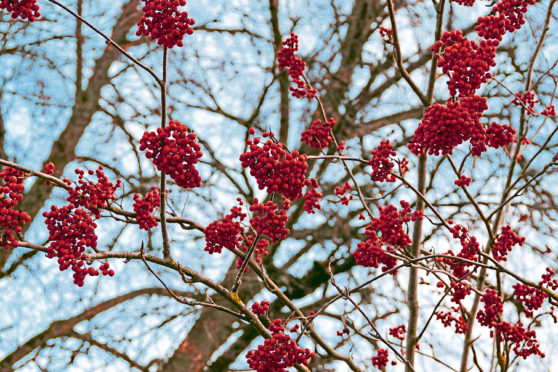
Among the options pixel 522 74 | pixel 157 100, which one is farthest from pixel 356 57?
pixel 157 100

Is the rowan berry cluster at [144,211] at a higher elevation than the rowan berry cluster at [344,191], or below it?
below

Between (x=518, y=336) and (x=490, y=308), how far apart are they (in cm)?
32

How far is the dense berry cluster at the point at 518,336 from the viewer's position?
4152 millimetres

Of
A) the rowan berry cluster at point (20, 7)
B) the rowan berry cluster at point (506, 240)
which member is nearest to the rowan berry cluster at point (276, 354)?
the rowan berry cluster at point (506, 240)

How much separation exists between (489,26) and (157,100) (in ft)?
16.9

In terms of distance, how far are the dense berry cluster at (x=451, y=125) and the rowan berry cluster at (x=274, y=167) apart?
2.91ft

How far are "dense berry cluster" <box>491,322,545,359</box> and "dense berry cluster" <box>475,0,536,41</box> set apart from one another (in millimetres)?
2241

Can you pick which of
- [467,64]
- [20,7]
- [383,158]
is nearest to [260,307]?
[383,158]

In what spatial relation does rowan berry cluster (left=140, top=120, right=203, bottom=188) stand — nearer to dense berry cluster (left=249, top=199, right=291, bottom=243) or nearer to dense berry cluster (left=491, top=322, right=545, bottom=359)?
dense berry cluster (left=249, top=199, right=291, bottom=243)

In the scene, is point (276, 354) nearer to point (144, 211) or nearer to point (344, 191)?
point (144, 211)

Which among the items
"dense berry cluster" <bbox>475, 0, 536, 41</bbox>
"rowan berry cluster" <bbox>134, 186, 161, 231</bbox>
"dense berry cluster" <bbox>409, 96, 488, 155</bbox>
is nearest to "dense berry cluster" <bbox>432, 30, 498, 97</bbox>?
"dense berry cluster" <bbox>409, 96, 488, 155</bbox>

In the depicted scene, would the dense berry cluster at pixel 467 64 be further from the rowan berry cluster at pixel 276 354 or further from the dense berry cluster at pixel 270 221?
the rowan berry cluster at pixel 276 354

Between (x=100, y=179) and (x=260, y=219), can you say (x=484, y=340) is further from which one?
(x=100, y=179)

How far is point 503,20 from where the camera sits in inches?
138
